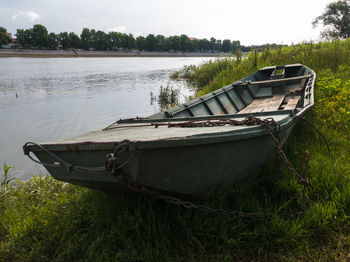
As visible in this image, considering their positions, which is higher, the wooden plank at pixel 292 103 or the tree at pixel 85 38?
the tree at pixel 85 38

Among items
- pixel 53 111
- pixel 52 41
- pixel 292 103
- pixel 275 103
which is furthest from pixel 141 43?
pixel 292 103

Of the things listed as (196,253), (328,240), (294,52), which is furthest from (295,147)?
(294,52)

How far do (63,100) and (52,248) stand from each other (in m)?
12.0

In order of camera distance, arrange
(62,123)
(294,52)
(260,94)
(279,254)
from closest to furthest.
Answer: (279,254) < (260,94) < (62,123) < (294,52)

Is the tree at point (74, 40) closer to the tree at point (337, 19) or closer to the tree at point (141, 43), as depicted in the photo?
the tree at point (141, 43)

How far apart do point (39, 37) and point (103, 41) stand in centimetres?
2341

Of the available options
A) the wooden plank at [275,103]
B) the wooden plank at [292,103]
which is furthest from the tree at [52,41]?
the wooden plank at [292,103]

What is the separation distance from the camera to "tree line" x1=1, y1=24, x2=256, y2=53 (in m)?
85.4

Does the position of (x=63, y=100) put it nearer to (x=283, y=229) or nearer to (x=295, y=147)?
(x=295, y=147)

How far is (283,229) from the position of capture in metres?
2.60

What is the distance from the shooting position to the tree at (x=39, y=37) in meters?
84.8

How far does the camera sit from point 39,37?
84750mm

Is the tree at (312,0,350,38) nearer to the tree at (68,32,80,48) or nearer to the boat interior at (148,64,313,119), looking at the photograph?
the boat interior at (148,64,313,119)

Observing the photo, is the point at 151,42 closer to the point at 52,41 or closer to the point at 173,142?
the point at 52,41
